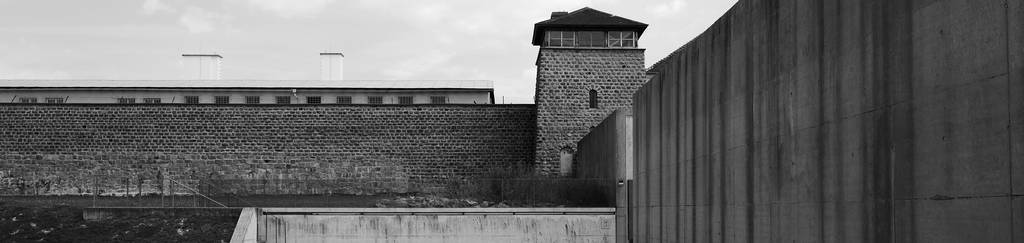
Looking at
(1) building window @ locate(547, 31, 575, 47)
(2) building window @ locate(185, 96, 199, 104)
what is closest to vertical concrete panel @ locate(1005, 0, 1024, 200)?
(1) building window @ locate(547, 31, 575, 47)

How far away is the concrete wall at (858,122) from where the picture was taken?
20.2 feet

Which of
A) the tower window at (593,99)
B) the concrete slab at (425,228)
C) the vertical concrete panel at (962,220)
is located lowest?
the concrete slab at (425,228)

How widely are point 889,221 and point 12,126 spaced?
36.9 metres

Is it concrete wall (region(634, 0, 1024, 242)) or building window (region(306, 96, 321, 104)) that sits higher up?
building window (region(306, 96, 321, 104))

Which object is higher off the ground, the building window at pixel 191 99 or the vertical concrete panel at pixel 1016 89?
the building window at pixel 191 99

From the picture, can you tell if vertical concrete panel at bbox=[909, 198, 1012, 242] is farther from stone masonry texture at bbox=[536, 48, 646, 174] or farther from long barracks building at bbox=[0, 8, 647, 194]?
long barracks building at bbox=[0, 8, 647, 194]

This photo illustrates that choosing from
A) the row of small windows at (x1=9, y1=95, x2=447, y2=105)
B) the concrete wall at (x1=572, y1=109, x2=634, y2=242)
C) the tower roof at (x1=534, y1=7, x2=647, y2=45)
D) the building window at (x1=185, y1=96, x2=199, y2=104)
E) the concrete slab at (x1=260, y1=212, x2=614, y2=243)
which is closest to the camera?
the concrete wall at (x1=572, y1=109, x2=634, y2=242)

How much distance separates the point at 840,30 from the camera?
843 centimetres

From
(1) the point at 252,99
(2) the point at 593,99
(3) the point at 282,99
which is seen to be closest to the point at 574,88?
(2) the point at 593,99

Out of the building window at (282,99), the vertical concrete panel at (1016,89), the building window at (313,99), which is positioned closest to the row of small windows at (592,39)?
the building window at (313,99)

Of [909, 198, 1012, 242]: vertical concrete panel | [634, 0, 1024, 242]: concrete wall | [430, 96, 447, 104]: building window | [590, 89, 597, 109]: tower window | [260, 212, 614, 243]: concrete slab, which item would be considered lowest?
[260, 212, 614, 243]: concrete slab

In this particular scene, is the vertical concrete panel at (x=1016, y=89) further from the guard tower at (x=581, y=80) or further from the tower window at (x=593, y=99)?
the tower window at (x=593, y=99)

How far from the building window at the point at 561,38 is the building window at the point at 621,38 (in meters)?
1.29

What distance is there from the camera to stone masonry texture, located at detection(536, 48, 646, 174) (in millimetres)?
36375
